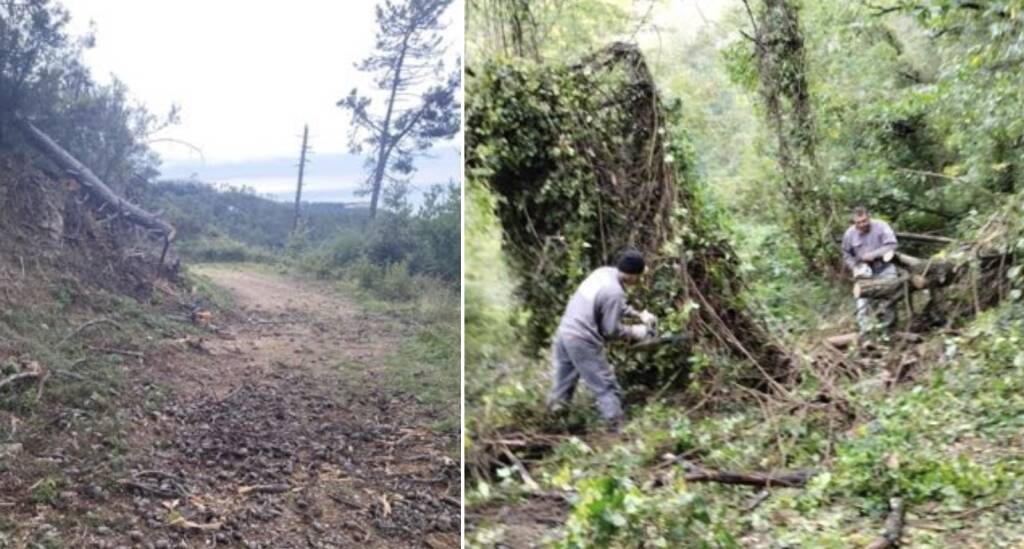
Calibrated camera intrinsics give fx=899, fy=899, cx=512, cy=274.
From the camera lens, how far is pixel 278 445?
70.3 inches

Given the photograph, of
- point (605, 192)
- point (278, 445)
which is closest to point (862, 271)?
point (605, 192)

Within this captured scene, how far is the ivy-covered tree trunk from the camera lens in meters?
1.88

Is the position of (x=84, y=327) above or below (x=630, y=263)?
below

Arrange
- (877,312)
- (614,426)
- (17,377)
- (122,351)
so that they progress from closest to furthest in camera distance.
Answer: (17,377) < (122,351) < (614,426) < (877,312)

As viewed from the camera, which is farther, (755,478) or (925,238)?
(925,238)

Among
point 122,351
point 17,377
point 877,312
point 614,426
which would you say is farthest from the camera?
point 877,312

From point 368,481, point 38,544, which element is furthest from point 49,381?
point 368,481

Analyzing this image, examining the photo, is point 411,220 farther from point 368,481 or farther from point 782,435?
point 782,435

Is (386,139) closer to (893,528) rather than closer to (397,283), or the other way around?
(397,283)

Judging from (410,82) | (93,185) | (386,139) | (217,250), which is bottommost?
(217,250)

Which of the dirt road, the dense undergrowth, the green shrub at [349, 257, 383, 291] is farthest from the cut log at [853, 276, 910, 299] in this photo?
the green shrub at [349, 257, 383, 291]

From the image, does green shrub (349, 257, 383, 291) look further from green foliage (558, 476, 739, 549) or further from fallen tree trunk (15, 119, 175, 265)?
green foliage (558, 476, 739, 549)

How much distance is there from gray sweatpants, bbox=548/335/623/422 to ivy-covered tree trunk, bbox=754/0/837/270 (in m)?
0.50

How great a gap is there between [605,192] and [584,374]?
0.40 m
